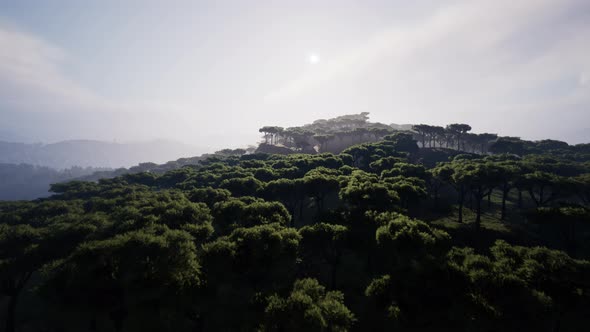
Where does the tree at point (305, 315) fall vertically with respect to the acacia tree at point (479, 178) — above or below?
below

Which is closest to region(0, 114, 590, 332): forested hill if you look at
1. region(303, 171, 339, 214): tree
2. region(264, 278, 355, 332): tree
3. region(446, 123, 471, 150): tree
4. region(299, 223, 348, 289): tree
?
region(264, 278, 355, 332): tree

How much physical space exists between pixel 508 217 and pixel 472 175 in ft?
53.3

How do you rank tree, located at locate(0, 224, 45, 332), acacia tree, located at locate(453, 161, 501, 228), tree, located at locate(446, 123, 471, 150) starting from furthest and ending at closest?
tree, located at locate(446, 123, 471, 150), acacia tree, located at locate(453, 161, 501, 228), tree, located at locate(0, 224, 45, 332)

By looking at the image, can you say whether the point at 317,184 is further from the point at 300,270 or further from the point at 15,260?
the point at 15,260

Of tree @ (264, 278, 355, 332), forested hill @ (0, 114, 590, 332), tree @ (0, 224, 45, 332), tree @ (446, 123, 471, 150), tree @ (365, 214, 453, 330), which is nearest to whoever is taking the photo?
tree @ (264, 278, 355, 332)

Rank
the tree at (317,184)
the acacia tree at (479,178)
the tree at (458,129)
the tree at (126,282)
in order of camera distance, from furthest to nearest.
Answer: the tree at (458,129)
the tree at (317,184)
the acacia tree at (479,178)
the tree at (126,282)

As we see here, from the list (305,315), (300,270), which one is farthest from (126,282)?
(300,270)

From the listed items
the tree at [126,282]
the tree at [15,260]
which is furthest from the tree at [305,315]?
the tree at [15,260]

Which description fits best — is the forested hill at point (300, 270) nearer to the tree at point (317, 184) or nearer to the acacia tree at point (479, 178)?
the acacia tree at point (479, 178)

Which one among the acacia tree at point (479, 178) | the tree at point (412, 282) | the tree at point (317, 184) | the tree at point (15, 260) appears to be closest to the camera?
the tree at point (412, 282)

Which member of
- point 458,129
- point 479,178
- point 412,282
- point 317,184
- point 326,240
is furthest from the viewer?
point 458,129

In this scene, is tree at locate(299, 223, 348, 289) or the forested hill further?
tree at locate(299, 223, 348, 289)

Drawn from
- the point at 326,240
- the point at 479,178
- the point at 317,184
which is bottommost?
the point at 326,240

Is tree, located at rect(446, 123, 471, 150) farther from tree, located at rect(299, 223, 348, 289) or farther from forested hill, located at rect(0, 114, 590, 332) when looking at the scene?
tree, located at rect(299, 223, 348, 289)
